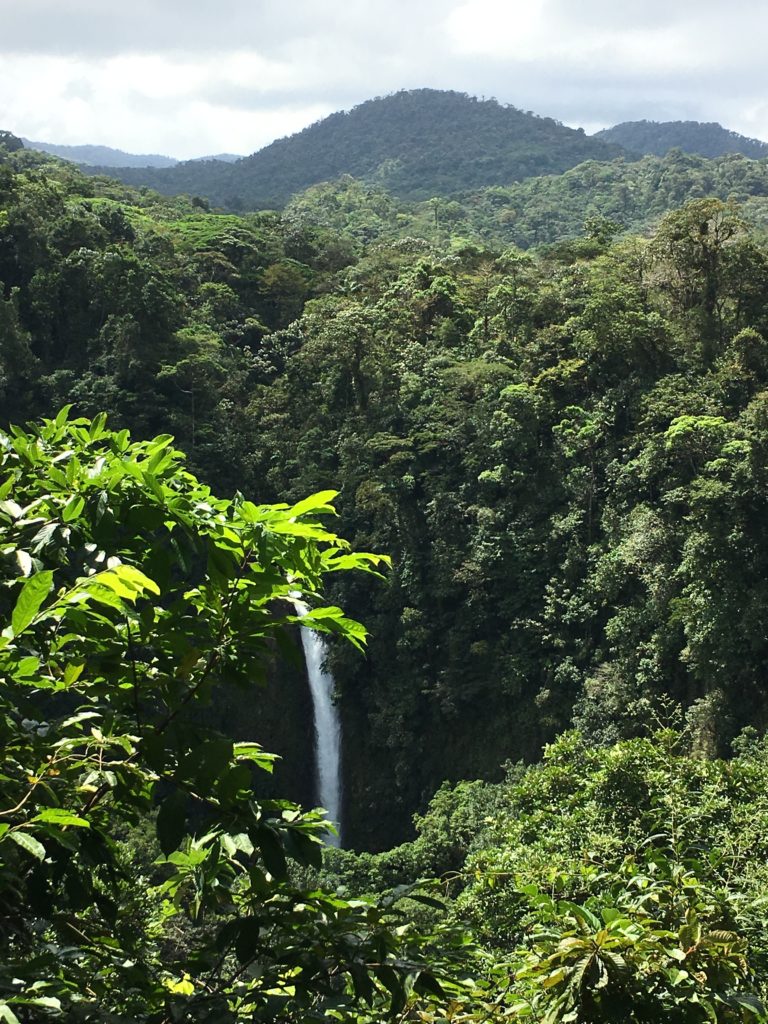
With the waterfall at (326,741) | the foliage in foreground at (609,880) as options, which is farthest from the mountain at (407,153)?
the foliage in foreground at (609,880)

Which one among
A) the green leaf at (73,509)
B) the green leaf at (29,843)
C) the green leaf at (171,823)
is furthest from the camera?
the green leaf at (73,509)

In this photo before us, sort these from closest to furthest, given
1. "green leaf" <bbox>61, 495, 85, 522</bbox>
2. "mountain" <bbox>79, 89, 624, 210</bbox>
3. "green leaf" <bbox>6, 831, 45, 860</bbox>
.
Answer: "green leaf" <bbox>6, 831, 45, 860</bbox>
"green leaf" <bbox>61, 495, 85, 522</bbox>
"mountain" <bbox>79, 89, 624, 210</bbox>

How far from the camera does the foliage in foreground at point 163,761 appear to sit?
154 cm

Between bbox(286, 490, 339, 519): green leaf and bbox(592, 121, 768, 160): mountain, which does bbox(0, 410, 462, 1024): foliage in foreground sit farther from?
bbox(592, 121, 768, 160): mountain

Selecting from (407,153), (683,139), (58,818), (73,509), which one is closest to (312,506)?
(73,509)

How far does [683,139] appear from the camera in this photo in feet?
351

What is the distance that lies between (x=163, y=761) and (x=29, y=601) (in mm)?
423

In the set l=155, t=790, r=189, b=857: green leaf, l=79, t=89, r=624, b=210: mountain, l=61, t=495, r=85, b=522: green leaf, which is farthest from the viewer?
l=79, t=89, r=624, b=210: mountain

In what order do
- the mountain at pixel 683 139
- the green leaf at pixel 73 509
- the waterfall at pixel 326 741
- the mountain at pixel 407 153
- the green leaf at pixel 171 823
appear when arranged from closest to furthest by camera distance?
the green leaf at pixel 171 823 → the green leaf at pixel 73 509 → the waterfall at pixel 326 741 → the mountain at pixel 407 153 → the mountain at pixel 683 139

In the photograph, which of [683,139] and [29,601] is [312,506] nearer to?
[29,601]

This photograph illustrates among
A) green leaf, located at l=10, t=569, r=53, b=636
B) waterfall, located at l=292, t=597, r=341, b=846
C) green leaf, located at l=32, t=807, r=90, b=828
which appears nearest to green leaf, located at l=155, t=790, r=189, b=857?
green leaf, located at l=32, t=807, r=90, b=828

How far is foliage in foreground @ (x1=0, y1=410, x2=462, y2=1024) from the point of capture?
154 cm

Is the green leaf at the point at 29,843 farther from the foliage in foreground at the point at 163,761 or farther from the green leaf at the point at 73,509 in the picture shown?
the green leaf at the point at 73,509

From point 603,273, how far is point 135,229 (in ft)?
44.9
